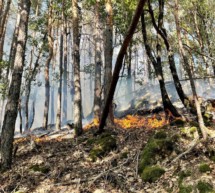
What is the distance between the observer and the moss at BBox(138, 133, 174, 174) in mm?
6237

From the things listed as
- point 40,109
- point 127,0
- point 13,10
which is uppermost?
point 13,10

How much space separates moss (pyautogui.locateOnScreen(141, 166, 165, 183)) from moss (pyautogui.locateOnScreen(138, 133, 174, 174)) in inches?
9.9

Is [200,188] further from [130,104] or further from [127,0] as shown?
[130,104]

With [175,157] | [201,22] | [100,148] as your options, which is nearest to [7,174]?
[100,148]

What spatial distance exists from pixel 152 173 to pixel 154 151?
2.56 ft

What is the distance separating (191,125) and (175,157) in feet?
5.05

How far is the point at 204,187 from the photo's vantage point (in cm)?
469

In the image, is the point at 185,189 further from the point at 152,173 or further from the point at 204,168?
the point at 152,173

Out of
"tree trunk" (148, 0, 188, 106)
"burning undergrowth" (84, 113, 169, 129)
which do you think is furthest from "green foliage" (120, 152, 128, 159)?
"tree trunk" (148, 0, 188, 106)

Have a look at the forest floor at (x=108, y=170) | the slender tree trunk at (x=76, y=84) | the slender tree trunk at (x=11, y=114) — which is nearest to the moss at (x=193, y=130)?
the forest floor at (x=108, y=170)

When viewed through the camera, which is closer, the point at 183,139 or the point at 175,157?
the point at 175,157

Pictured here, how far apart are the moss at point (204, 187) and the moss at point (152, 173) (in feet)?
3.34

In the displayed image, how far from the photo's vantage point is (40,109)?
163 feet

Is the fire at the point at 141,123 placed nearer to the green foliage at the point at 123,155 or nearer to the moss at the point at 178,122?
the moss at the point at 178,122
